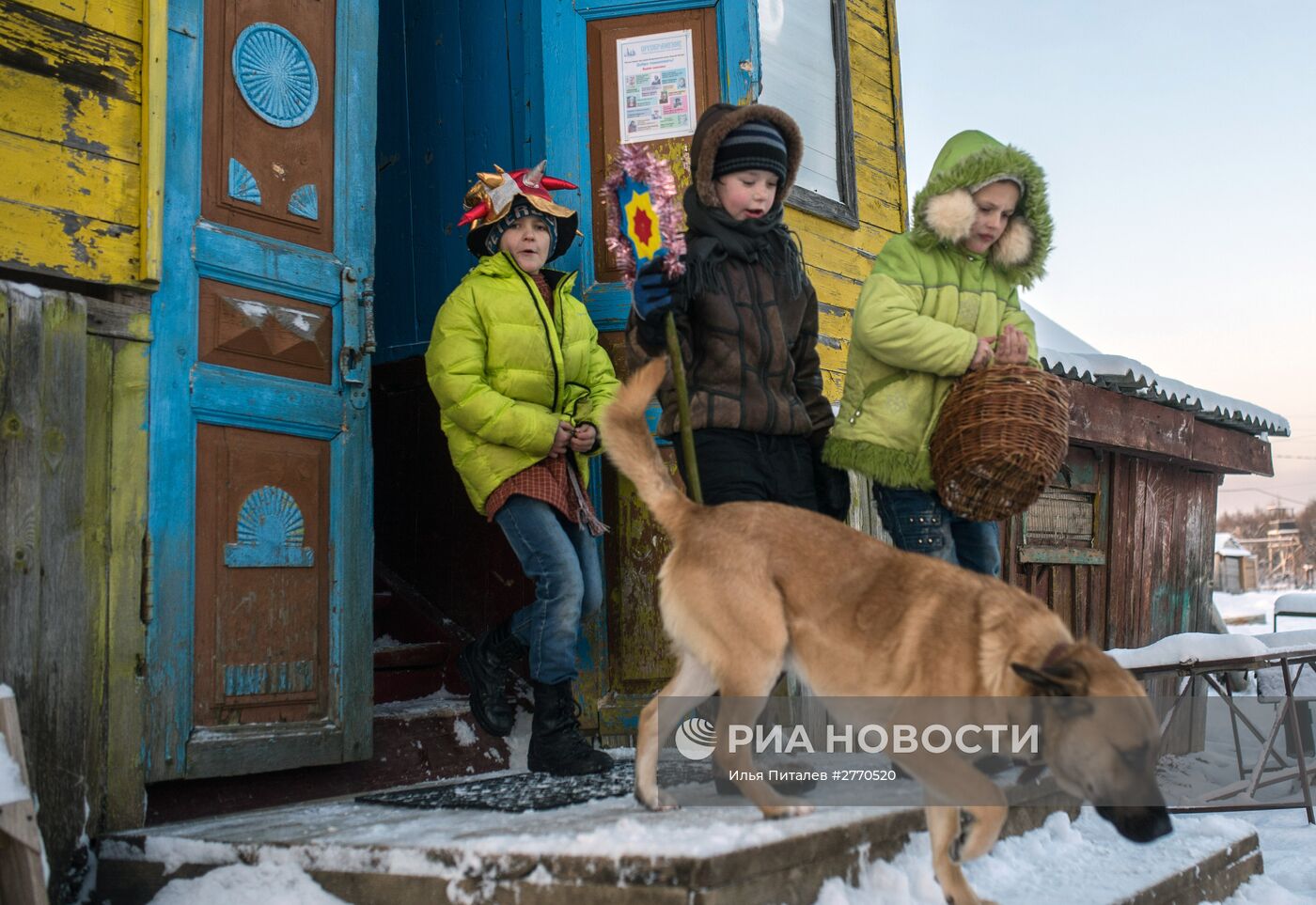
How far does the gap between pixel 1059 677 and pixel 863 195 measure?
188 inches

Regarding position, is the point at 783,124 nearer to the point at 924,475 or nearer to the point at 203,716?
the point at 924,475

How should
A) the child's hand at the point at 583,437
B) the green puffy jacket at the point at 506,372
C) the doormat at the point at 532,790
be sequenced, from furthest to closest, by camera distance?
the child's hand at the point at 583,437 → the green puffy jacket at the point at 506,372 → the doormat at the point at 532,790

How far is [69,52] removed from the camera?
11.5ft

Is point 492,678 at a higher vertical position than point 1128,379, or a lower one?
lower

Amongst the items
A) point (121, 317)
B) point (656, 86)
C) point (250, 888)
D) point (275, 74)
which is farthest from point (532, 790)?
point (656, 86)

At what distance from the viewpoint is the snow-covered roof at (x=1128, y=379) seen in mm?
7703

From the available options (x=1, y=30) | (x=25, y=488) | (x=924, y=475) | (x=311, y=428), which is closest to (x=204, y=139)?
(x=1, y=30)

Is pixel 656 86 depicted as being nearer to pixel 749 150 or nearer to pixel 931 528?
pixel 749 150

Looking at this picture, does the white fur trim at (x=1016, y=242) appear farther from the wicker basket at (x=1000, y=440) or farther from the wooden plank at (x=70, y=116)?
the wooden plank at (x=70, y=116)

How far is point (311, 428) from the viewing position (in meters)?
4.08

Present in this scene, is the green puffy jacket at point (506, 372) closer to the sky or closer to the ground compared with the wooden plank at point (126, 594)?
closer to the sky

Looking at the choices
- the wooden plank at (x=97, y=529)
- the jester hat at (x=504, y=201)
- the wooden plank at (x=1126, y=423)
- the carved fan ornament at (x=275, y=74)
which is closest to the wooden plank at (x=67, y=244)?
the wooden plank at (x=97, y=529)

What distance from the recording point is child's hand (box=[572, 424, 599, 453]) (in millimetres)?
4051

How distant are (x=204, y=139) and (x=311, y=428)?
1057mm
